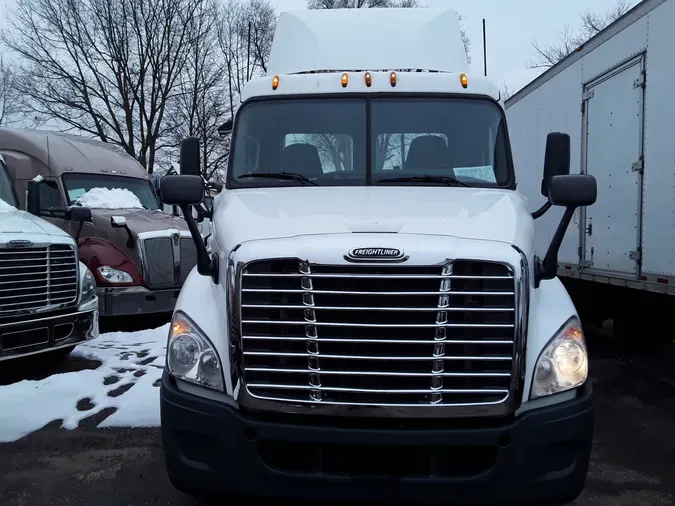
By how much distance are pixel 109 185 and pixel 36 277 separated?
4348mm

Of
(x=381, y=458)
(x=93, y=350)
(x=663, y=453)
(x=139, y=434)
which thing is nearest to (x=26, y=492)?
(x=139, y=434)

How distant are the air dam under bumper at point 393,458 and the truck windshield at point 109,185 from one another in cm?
766

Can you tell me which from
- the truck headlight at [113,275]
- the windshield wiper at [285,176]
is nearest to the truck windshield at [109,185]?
the truck headlight at [113,275]

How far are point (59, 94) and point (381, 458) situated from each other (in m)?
29.8

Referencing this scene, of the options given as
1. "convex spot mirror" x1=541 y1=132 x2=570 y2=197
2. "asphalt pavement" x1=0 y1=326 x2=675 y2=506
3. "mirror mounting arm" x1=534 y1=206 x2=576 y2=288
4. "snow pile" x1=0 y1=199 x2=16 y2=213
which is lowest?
"asphalt pavement" x1=0 y1=326 x2=675 y2=506

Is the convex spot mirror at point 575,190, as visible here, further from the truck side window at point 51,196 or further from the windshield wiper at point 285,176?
the truck side window at point 51,196

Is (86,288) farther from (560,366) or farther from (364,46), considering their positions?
(560,366)

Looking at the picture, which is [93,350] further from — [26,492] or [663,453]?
[663,453]

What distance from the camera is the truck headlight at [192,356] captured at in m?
2.96

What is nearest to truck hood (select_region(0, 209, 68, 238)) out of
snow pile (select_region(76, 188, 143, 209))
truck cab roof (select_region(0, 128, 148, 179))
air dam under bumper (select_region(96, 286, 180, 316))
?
air dam under bumper (select_region(96, 286, 180, 316))

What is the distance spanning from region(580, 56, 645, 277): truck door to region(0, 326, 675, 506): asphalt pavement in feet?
4.83

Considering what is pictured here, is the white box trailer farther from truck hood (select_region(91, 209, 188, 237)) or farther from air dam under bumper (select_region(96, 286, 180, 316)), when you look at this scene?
truck hood (select_region(91, 209, 188, 237))

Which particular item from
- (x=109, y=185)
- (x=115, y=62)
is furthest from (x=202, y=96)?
(x=109, y=185)

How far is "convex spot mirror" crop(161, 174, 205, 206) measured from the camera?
11.8ft
